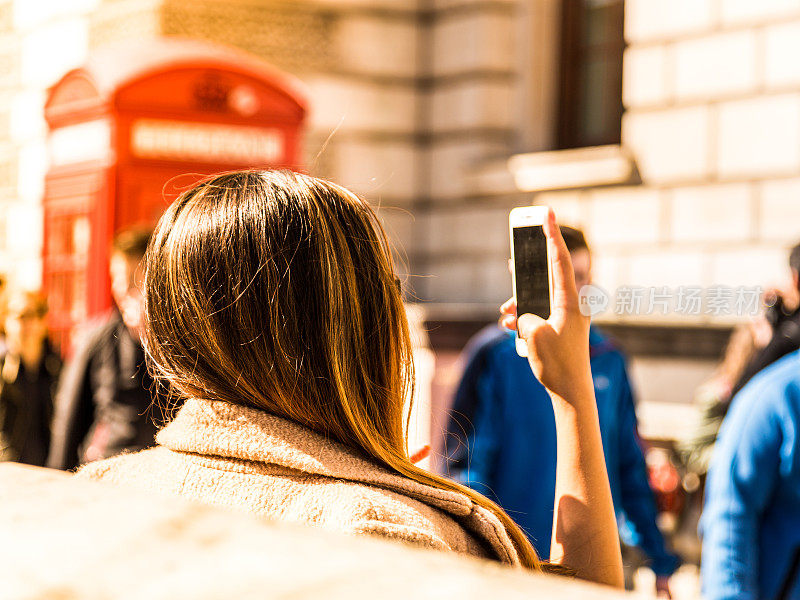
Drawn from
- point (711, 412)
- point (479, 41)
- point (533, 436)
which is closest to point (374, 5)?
point (479, 41)

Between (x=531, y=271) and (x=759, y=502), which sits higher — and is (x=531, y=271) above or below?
above

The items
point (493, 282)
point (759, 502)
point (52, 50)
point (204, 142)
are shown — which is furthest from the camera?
point (52, 50)

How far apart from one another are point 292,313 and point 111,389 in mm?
3194

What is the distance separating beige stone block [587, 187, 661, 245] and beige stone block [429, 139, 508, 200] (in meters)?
1.20

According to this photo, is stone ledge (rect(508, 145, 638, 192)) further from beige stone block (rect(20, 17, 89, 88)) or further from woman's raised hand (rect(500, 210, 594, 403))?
woman's raised hand (rect(500, 210, 594, 403))

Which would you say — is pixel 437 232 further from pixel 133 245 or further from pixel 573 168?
pixel 133 245

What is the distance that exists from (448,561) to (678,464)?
596 cm

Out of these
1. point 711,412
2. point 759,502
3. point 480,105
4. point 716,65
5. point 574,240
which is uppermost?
point 716,65

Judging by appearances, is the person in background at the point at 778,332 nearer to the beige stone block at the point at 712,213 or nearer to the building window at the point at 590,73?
the beige stone block at the point at 712,213

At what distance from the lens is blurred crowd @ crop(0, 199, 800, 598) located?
2936 mm

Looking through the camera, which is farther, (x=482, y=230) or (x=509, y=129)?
(x=509, y=129)

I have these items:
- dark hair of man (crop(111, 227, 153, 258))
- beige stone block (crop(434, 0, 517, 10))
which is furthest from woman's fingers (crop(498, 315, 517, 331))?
beige stone block (crop(434, 0, 517, 10))

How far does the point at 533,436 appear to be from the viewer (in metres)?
3.78

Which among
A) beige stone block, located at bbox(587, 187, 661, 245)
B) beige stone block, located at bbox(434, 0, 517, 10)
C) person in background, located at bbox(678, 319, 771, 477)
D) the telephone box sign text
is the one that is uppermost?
beige stone block, located at bbox(434, 0, 517, 10)
